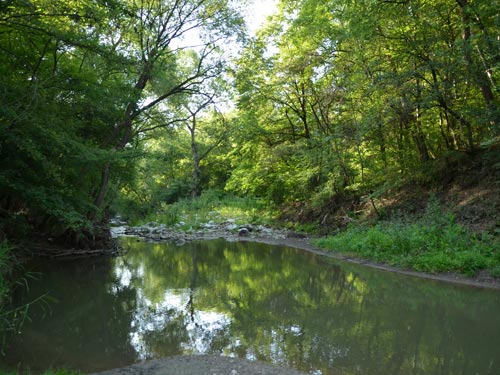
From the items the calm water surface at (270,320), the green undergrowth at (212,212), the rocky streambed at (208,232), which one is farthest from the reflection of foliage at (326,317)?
the green undergrowth at (212,212)

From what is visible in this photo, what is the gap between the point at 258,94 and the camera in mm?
20969

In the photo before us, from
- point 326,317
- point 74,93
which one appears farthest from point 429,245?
point 74,93

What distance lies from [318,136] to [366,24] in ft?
21.2

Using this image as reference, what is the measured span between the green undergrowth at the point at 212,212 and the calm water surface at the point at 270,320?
37.3 ft

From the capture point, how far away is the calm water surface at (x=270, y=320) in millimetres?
5562

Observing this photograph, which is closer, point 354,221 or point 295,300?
point 295,300

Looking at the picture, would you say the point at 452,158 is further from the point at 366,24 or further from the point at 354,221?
the point at 366,24

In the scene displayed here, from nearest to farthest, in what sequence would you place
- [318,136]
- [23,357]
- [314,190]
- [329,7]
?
1. [23,357]
2. [329,7]
3. [318,136]
4. [314,190]

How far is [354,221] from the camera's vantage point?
640 inches

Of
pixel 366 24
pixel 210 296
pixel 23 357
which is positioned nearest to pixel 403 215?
pixel 366 24

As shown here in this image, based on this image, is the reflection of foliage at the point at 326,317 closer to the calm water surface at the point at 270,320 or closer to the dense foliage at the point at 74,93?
the calm water surface at the point at 270,320

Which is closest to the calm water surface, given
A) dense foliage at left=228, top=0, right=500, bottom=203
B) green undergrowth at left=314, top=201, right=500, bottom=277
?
green undergrowth at left=314, top=201, right=500, bottom=277

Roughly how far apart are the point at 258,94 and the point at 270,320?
15.6 metres

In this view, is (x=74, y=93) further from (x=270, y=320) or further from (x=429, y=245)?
(x=429, y=245)
